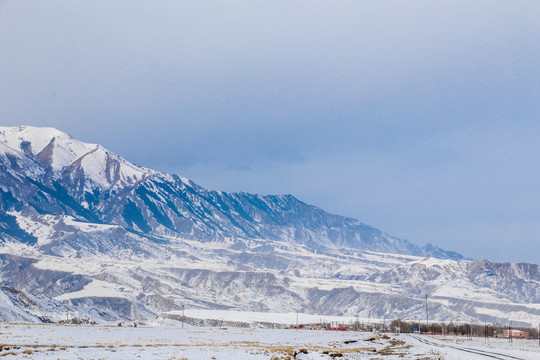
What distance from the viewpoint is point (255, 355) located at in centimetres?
6106

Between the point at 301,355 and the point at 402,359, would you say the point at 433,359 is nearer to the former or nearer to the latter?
the point at 402,359

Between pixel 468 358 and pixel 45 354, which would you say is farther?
pixel 468 358

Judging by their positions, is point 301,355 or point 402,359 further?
point 402,359

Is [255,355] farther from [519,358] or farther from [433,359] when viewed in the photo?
[519,358]

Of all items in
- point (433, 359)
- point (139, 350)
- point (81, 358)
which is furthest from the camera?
point (139, 350)

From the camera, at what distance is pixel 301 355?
5366 centimetres

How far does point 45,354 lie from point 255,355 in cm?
1963

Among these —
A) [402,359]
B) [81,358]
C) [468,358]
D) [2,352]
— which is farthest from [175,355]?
[468,358]

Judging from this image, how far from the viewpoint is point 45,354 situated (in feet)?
170

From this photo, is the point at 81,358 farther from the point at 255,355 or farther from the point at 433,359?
the point at 433,359

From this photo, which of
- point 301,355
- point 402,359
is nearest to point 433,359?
point 402,359

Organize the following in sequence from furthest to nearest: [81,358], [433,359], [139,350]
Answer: [139,350] → [433,359] → [81,358]

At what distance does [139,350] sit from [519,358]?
3571 centimetres

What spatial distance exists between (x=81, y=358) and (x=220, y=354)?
1427 centimetres
